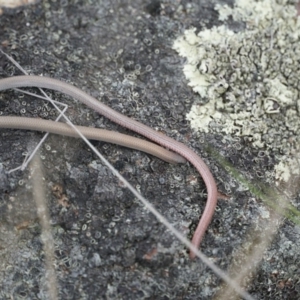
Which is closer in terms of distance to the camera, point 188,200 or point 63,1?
point 188,200

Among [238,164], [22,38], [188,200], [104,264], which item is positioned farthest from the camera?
[22,38]

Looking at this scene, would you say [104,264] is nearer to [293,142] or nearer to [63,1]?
[293,142]

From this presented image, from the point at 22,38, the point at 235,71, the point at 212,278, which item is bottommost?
the point at 212,278

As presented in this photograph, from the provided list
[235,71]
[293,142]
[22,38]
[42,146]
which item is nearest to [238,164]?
[293,142]

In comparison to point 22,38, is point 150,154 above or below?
below

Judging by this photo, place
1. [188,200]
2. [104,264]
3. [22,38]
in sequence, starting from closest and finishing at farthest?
[104,264]
[188,200]
[22,38]

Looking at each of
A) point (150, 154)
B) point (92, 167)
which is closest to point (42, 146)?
point (92, 167)
